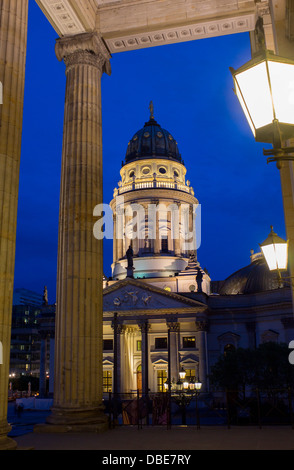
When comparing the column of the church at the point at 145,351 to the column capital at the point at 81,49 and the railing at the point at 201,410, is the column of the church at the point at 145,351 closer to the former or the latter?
the railing at the point at 201,410

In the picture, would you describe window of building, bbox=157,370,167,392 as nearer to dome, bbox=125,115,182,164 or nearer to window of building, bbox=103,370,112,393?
window of building, bbox=103,370,112,393

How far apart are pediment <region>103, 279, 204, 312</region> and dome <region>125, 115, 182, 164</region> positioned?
78.7 ft

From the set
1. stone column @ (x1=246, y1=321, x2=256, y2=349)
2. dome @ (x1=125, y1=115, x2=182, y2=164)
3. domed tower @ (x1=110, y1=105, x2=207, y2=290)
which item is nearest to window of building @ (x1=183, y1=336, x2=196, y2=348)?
stone column @ (x1=246, y1=321, x2=256, y2=349)


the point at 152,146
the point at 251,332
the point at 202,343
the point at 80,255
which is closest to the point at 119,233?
the point at 152,146

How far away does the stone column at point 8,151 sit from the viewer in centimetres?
784

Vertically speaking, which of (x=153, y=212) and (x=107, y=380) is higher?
(x=153, y=212)

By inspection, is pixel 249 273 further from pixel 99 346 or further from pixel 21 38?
pixel 21 38

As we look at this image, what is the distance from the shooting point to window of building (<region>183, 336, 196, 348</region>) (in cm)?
5469

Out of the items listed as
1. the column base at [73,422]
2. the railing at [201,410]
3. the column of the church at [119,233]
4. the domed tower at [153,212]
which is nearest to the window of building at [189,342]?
the railing at [201,410]

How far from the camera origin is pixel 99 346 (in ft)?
40.6

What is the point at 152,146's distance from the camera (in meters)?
72.0

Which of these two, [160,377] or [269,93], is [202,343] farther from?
[269,93]

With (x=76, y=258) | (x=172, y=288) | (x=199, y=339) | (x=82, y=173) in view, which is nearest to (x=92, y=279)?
(x=76, y=258)

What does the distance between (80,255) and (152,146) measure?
201 ft
